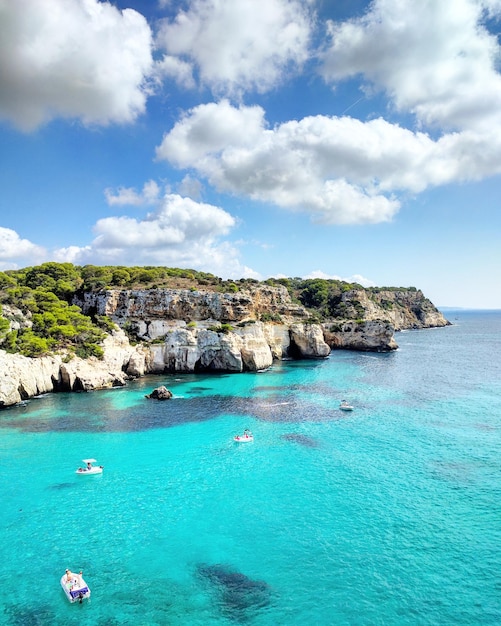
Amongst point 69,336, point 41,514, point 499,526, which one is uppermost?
A: point 69,336

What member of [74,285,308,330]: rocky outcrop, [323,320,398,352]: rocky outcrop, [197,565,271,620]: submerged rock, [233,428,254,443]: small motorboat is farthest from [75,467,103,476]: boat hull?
[323,320,398,352]: rocky outcrop

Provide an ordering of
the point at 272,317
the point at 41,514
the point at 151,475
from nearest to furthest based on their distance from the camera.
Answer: the point at 41,514 → the point at 151,475 → the point at 272,317

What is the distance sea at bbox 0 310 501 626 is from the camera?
1555cm

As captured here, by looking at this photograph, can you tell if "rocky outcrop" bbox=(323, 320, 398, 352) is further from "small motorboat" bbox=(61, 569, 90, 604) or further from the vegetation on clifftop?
"small motorboat" bbox=(61, 569, 90, 604)

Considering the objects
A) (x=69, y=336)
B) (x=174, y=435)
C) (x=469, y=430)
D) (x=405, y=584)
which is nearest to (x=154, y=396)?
(x=174, y=435)

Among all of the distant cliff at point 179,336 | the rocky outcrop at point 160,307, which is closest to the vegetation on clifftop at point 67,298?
the distant cliff at point 179,336

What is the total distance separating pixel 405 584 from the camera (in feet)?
53.7

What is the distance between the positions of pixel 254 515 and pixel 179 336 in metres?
44.7

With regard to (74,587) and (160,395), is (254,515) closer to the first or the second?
(74,587)

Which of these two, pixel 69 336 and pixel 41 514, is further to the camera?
pixel 69 336

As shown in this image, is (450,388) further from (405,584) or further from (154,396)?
(405,584)

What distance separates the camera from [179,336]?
64.3 m

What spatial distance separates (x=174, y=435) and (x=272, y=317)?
46.8 m

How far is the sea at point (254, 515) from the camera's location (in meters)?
15.6
